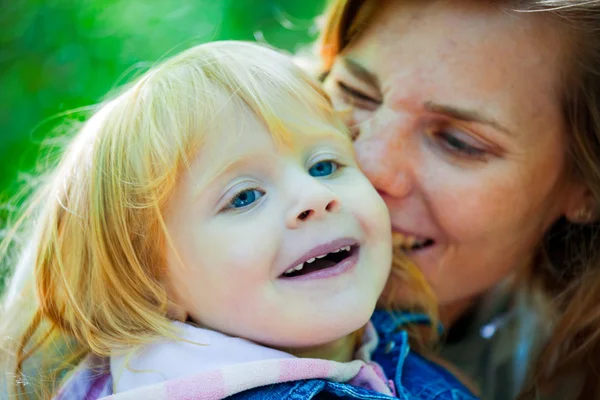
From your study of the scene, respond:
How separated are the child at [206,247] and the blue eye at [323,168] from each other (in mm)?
25

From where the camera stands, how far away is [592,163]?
7.52 ft

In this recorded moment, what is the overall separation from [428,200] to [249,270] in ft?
2.35

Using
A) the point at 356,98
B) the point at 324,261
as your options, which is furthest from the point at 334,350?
the point at 356,98

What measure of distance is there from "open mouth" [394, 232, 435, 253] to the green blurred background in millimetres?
1255

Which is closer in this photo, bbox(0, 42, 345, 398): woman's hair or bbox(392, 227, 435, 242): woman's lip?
bbox(0, 42, 345, 398): woman's hair

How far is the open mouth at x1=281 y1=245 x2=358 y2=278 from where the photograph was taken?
1711 mm

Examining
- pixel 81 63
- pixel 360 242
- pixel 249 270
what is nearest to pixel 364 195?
pixel 360 242

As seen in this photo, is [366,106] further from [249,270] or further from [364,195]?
[249,270]

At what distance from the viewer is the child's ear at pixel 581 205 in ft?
7.80

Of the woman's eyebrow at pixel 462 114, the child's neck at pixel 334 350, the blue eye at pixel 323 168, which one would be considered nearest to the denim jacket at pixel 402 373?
the child's neck at pixel 334 350

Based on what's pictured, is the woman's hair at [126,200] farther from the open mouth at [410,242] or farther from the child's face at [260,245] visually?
the open mouth at [410,242]

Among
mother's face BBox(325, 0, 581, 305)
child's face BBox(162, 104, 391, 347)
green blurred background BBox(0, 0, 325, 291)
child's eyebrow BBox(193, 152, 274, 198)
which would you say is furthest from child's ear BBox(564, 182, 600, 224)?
green blurred background BBox(0, 0, 325, 291)

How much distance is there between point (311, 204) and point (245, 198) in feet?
0.50

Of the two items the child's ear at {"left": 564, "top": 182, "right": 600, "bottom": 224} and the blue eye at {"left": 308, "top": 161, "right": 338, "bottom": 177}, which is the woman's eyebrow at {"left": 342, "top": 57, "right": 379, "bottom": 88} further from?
the child's ear at {"left": 564, "top": 182, "right": 600, "bottom": 224}
